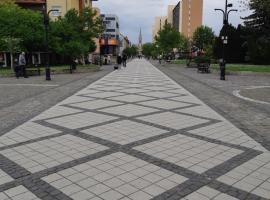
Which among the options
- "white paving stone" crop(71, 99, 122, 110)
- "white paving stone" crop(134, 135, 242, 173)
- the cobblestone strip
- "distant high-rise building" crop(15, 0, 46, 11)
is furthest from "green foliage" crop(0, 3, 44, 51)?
the cobblestone strip

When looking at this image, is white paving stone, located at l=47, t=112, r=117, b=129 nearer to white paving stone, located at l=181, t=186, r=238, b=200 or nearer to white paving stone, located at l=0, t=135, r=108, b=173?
white paving stone, located at l=0, t=135, r=108, b=173

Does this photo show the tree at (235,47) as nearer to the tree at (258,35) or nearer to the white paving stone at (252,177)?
the tree at (258,35)

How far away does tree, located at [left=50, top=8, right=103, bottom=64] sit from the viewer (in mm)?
32188

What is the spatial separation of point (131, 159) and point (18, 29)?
28108 mm

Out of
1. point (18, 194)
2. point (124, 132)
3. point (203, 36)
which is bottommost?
point (18, 194)

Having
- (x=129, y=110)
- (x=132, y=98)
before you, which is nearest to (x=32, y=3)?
(x=132, y=98)

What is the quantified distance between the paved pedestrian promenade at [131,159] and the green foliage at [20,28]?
23012 mm

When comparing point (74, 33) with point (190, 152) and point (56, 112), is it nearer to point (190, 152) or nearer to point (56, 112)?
point (56, 112)

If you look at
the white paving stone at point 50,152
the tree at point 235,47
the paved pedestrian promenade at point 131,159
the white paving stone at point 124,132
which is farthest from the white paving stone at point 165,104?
the tree at point 235,47

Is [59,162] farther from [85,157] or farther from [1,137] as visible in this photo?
[1,137]

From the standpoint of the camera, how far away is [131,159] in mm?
5641

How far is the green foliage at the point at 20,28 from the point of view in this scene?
98.4ft

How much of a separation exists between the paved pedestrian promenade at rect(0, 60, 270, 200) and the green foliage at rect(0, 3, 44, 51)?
2301 cm

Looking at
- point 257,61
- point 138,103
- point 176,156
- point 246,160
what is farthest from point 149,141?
point 257,61
